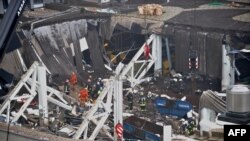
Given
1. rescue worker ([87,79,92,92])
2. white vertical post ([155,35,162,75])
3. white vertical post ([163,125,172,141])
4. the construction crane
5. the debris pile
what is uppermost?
the construction crane

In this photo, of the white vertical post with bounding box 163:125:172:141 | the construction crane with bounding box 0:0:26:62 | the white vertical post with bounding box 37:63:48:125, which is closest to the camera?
the construction crane with bounding box 0:0:26:62

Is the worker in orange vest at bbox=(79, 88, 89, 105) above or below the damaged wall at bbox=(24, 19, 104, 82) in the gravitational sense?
below

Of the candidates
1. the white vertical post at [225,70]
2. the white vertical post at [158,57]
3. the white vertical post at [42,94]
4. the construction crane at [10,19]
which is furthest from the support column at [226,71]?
the construction crane at [10,19]

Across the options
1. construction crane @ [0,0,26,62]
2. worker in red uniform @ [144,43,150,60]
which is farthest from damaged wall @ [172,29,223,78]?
construction crane @ [0,0,26,62]

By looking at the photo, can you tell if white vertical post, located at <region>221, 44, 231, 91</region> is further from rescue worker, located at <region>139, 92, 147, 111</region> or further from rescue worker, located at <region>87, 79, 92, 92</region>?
rescue worker, located at <region>87, 79, 92, 92</region>

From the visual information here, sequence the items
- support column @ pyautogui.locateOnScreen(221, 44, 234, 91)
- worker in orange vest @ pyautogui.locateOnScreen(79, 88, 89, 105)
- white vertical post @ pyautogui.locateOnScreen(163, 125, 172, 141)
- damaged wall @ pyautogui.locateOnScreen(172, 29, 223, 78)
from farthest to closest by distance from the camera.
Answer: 1. damaged wall @ pyautogui.locateOnScreen(172, 29, 223, 78)
2. support column @ pyautogui.locateOnScreen(221, 44, 234, 91)
3. worker in orange vest @ pyautogui.locateOnScreen(79, 88, 89, 105)
4. white vertical post @ pyautogui.locateOnScreen(163, 125, 172, 141)

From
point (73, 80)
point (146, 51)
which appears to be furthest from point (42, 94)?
point (146, 51)

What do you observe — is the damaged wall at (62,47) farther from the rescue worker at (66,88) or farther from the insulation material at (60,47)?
the rescue worker at (66,88)

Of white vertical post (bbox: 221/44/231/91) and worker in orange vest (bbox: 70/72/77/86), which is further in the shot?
worker in orange vest (bbox: 70/72/77/86)

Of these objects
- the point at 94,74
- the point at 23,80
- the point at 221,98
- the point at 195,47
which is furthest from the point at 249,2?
the point at 23,80
